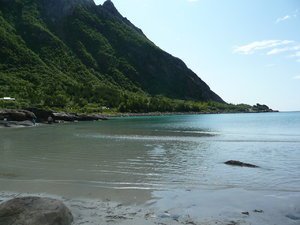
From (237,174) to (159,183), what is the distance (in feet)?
14.3

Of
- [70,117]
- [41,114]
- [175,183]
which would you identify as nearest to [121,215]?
[175,183]

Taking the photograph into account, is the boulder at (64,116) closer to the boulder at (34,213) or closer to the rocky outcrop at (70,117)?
the rocky outcrop at (70,117)

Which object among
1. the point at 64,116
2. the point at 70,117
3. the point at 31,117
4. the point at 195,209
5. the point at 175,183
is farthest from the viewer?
the point at 70,117

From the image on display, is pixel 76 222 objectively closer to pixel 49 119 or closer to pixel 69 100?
pixel 49 119

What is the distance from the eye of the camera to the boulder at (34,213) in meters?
7.61

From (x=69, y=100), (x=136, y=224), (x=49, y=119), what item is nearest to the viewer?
(x=136, y=224)

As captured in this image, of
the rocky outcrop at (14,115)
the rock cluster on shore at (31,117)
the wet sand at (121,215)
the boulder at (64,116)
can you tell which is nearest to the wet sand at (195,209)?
the wet sand at (121,215)

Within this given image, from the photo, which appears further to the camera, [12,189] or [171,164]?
[171,164]

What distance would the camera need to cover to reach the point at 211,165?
17.6 metres

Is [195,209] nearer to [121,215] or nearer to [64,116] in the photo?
[121,215]

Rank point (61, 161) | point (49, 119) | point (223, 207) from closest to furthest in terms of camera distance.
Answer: point (223, 207) < point (61, 161) < point (49, 119)

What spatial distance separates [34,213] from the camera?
7750 millimetres

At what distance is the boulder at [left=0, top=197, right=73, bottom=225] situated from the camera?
761 centimetres

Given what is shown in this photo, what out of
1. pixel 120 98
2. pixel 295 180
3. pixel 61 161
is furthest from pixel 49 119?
pixel 120 98
